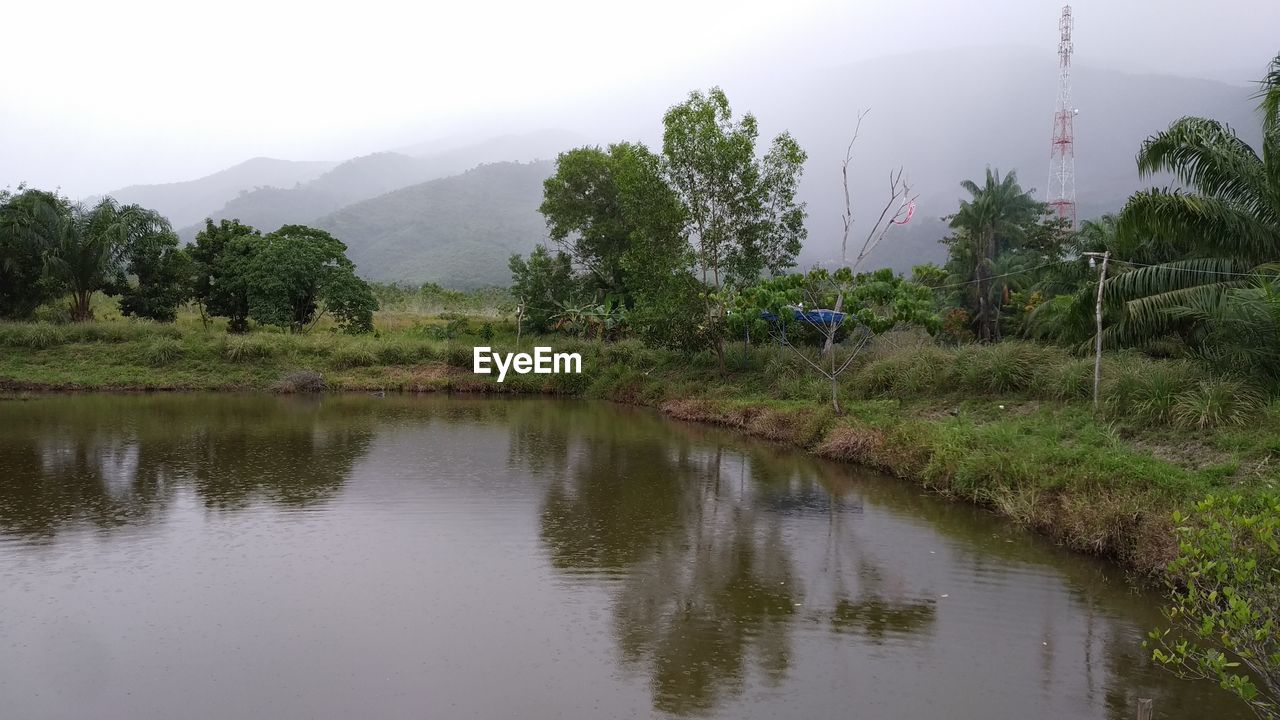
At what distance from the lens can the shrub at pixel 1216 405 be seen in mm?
10578

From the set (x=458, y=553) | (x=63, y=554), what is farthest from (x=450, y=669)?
(x=63, y=554)

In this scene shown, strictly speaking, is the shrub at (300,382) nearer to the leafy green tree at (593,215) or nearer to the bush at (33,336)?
the bush at (33,336)

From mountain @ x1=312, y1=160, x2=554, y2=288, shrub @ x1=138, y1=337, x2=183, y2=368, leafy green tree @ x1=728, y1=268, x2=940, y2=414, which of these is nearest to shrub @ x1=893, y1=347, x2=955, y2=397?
leafy green tree @ x1=728, y1=268, x2=940, y2=414

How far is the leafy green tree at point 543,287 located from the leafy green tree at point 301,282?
269 inches

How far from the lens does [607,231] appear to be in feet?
110

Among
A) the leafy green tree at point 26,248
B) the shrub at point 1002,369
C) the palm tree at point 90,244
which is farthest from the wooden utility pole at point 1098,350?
the leafy green tree at point 26,248

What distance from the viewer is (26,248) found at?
92.7ft

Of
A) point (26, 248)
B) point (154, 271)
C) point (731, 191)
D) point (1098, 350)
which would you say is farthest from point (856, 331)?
point (26, 248)

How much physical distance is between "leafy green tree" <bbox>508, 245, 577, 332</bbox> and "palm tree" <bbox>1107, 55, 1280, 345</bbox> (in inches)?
970

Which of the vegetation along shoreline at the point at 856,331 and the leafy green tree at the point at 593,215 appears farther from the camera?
the leafy green tree at the point at 593,215

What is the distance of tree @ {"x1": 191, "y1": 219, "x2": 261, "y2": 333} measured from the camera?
30688 mm

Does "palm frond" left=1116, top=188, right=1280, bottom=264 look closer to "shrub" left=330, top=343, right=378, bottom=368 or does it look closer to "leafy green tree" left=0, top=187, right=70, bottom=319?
"shrub" left=330, top=343, right=378, bottom=368

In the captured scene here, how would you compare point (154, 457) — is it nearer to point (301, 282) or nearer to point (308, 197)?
point (301, 282)

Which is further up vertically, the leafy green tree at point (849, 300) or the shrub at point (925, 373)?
the leafy green tree at point (849, 300)
